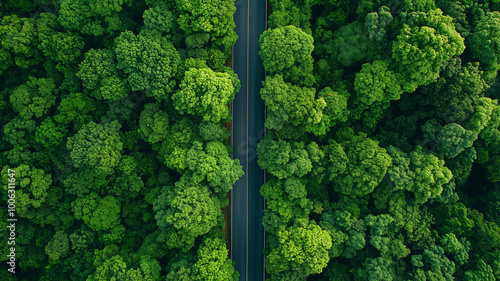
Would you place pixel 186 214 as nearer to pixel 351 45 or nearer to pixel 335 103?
pixel 335 103

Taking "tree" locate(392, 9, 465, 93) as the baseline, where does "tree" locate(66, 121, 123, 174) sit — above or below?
below

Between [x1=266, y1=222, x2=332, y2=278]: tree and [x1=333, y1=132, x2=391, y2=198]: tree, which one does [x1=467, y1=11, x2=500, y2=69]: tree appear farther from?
[x1=266, y1=222, x2=332, y2=278]: tree

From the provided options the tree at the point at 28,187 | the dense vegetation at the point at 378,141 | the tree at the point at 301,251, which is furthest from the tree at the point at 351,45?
the tree at the point at 28,187

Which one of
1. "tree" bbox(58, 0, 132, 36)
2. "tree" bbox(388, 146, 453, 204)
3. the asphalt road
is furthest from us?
the asphalt road

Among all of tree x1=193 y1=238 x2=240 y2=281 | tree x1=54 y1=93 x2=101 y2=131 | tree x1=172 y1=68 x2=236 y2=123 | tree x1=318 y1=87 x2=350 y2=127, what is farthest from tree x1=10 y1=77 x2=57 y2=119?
tree x1=318 y1=87 x2=350 y2=127

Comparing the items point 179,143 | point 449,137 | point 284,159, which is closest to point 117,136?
point 179,143

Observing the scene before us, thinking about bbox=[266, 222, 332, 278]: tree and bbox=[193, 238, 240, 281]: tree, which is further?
bbox=[193, 238, 240, 281]: tree
